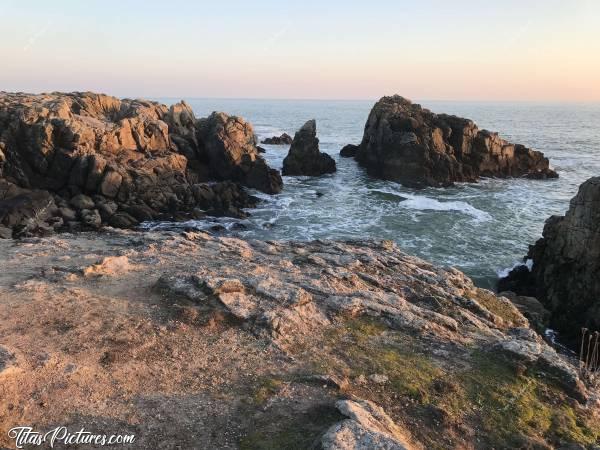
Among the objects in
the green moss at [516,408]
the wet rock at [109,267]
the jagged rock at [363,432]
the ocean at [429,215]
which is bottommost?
the ocean at [429,215]

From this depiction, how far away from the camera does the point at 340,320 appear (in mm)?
12609

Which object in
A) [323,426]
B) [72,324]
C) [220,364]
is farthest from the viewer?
[72,324]

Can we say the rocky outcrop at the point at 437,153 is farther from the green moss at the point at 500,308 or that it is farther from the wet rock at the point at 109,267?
the wet rock at the point at 109,267

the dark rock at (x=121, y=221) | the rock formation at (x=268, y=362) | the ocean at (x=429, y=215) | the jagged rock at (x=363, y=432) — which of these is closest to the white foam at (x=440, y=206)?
the ocean at (x=429, y=215)

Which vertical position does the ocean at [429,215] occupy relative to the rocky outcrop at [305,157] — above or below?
below

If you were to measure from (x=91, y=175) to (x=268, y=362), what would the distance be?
105 feet

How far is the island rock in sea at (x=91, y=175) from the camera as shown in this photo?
113ft

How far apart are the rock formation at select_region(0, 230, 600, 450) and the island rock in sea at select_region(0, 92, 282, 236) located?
1935 centimetres

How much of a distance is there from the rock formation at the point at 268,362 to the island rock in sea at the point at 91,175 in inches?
762

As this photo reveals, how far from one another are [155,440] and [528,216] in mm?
42011

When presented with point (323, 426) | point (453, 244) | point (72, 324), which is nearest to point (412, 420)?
point (323, 426)

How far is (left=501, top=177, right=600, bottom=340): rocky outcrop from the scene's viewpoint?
73.9 ft

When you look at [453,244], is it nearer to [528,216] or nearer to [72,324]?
[528,216]

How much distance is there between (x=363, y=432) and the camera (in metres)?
7.61
